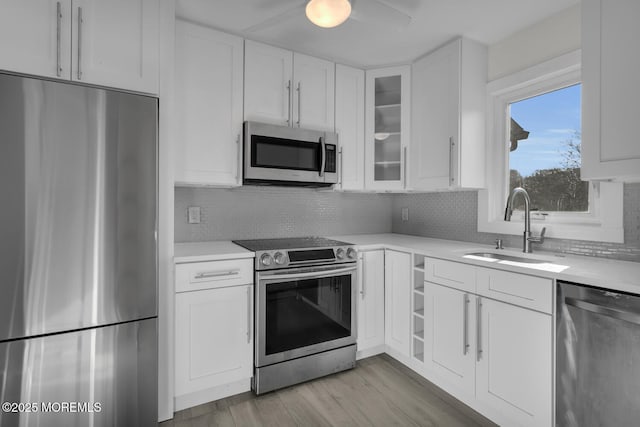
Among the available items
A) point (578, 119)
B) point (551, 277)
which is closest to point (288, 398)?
point (551, 277)

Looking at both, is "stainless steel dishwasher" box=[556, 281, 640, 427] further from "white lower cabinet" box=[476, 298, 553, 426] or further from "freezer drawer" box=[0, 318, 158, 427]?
"freezer drawer" box=[0, 318, 158, 427]

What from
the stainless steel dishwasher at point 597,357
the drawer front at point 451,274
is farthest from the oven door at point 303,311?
the stainless steel dishwasher at point 597,357

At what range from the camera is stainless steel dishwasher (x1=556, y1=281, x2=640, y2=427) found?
1.25 meters

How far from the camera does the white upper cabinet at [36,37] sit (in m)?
1.46

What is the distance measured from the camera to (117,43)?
1672mm

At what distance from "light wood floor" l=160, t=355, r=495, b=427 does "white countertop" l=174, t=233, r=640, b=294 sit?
899 mm

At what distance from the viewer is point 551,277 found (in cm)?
149

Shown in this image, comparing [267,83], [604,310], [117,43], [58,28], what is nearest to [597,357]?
[604,310]

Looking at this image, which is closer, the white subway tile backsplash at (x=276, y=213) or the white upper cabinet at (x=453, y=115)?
the white upper cabinet at (x=453, y=115)

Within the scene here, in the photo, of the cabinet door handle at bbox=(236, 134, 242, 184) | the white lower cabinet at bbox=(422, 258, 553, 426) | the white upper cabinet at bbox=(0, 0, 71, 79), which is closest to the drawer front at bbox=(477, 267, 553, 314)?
the white lower cabinet at bbox=(422, 258, 553, 426)

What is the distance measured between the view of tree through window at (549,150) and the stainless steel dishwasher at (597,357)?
0.93m

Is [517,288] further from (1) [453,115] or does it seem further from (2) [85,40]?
(2) [85,40]

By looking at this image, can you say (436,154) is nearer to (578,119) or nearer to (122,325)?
(578,119)

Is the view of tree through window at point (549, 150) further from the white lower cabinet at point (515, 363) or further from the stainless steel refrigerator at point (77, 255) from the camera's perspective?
the stainless steel refrigerator at point (77, 255)
